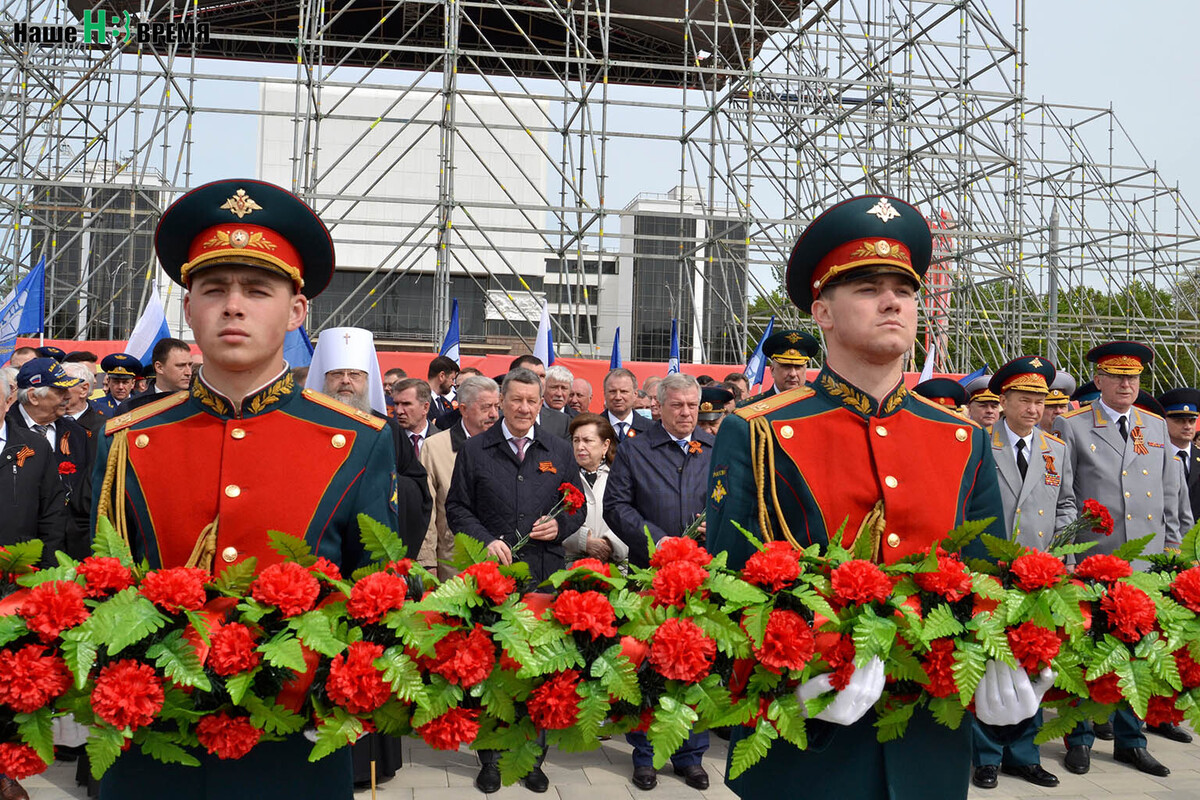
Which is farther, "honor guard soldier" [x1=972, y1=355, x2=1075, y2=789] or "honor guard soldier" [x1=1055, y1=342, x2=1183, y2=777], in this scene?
"honor guard soldier" [x1=1055, y1=342, x2=1183, y2=777]

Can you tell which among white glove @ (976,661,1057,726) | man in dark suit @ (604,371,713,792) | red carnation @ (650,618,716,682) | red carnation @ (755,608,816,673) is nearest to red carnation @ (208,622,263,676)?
red carnation @ (650,618,716,682)

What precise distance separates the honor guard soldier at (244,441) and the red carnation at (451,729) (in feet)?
1.13

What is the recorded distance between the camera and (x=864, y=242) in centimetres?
241

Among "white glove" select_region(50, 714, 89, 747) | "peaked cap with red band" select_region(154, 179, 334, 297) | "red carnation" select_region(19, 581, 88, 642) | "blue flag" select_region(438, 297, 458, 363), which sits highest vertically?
"blue flag" select_region(438, 297, 458, 363)

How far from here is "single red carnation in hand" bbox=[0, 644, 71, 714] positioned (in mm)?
1754

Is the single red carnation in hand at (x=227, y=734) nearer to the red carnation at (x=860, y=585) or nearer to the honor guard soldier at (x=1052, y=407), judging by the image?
the red carnation at (x=860, y=585)

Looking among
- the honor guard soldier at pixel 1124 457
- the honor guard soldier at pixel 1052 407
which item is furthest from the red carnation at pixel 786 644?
the honor guard soldier at pixel 1052 407

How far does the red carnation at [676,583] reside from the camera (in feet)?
6.44

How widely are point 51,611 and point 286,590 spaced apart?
38 centimetres

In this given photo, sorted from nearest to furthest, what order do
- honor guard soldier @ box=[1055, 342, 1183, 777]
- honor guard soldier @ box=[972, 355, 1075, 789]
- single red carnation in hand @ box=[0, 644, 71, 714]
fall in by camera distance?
single red carnation in hand @ box=[0, 644, 71, 714]
honor guard soldier @ box=[972, 355, 1075, 789]
honor guard soldier @ box=[1055, 342, 1183, 777]

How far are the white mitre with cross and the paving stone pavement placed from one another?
1.86 meters

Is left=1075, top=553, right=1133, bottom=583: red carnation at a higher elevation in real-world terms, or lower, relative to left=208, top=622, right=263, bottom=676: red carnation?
higher

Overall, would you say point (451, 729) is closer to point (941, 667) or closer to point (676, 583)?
point (676, 583)

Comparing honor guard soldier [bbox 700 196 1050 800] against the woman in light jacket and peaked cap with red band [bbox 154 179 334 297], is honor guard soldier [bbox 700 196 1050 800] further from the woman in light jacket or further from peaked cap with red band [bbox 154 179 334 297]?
the woman in light jacket
